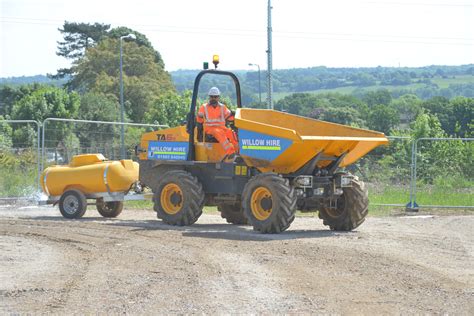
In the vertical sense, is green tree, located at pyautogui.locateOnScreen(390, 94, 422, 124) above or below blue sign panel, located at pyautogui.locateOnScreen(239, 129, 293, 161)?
above

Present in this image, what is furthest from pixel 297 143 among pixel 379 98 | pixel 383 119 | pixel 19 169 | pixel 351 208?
pixel 379 98

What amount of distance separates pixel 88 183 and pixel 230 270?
9380 mm

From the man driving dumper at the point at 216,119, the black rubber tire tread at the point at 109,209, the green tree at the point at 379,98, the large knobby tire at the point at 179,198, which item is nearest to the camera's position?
the large knobby tire at the point at 179,198

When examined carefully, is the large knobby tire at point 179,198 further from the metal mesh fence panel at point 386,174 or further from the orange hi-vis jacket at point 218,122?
the metal mesh fence panel at point 386,174

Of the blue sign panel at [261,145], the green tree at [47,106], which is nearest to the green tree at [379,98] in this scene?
the green tree at [47,106]

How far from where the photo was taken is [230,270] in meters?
12.8

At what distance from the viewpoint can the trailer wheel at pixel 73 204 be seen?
70.5 ft

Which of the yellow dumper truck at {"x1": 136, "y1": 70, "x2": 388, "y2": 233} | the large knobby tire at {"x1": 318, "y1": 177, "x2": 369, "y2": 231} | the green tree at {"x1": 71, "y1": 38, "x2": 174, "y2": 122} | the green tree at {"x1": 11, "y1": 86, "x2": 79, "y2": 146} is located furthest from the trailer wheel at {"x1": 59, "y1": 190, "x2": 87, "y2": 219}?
the green tree at {"x1": 71, "y1": 38, "x2": 174, "y2": 122}

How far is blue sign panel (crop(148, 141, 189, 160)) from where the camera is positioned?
65.4 feet

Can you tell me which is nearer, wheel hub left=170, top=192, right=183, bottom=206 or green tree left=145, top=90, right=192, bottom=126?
wheel hub left=170, top=192, right=183, bottom=206

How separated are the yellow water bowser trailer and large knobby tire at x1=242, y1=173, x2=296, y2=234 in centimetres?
415

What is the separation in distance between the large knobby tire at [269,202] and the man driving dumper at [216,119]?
1.82 m

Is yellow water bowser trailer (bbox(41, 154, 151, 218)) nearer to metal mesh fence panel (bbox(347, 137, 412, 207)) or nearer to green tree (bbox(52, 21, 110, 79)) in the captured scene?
metal mesh fence panel (bbox(347, 137, 412, 207))

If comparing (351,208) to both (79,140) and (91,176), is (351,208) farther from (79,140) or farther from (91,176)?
(79,140)
